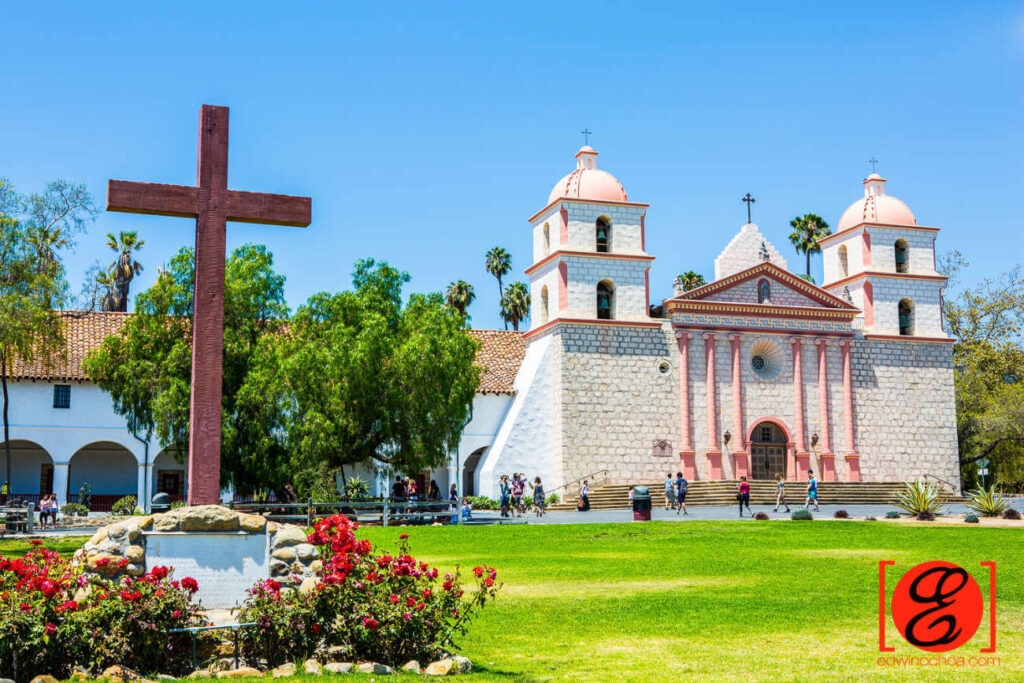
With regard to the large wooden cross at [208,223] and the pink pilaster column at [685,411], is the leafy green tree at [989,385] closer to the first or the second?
the pink pilaster column at [685,411]

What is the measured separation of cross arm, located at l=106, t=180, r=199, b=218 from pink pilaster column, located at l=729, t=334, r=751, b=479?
30.5 m

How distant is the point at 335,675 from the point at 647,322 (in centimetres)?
3080

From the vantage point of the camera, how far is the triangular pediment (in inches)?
1537

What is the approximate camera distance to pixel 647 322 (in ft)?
126

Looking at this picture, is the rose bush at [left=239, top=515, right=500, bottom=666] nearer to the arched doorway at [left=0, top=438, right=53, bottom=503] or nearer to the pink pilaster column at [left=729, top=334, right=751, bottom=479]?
the pink pilaster column at [left=729, top=334, right=751, bottom=479]

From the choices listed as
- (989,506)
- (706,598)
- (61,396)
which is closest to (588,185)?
(989,506)

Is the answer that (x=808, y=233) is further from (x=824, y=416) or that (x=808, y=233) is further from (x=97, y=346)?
(x=97, y=346)

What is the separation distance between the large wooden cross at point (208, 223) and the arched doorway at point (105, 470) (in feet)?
105

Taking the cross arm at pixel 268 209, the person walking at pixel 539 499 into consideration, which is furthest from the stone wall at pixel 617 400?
the cross arm at pixel 268 209

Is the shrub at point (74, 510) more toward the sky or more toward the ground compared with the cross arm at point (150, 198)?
more toward the ground

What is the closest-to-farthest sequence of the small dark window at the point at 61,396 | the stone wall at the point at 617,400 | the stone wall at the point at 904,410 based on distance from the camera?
the stone wall at the point at 617,400 → the small dark window at the point at 61,396 → the stone wall at the point at 904,410

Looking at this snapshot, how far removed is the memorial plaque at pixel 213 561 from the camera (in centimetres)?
916

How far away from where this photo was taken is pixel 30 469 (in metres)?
39.6

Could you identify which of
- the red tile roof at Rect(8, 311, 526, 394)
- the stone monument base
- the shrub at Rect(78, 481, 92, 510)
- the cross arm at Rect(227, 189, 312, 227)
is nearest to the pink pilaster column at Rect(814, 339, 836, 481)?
the red tile roof at Rect(8, 311, 526, 394)
